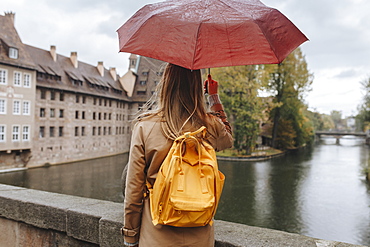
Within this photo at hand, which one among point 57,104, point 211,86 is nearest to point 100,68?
point 57,104

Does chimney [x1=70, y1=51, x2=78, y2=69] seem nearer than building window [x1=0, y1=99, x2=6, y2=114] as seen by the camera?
No

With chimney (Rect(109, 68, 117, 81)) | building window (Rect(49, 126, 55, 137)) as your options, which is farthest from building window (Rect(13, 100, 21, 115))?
chimney (Rect(109, 68, 117, 81))

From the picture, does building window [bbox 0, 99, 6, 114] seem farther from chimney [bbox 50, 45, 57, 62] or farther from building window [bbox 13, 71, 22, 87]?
chimney [bbox 50, 45, 57, 62]

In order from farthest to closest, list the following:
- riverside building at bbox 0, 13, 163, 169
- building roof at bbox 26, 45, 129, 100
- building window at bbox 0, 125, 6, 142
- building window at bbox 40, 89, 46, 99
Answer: building roof at bbox 26, 45, 129, 100 → building window at bbox 40, 89, 46, 99 → riverside building at bbox 0, 13, 163, 169 → building window at bbox 0, 125, 6, 142

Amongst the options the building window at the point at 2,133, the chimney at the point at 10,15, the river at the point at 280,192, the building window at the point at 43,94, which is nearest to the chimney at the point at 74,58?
the building window at the point at 43,94

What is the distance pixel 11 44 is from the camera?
22516mm

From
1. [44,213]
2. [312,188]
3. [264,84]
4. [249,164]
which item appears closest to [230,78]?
[264,84]

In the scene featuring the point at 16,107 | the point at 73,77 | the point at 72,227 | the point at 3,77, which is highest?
the point at 73,77

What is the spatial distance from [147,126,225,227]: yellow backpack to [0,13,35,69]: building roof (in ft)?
76.3

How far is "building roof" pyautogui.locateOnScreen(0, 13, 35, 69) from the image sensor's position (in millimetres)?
21938

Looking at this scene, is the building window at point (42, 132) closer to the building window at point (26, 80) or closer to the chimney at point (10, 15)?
the building window at point (26, 80)

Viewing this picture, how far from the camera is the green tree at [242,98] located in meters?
24.5

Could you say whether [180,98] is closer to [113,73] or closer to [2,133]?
[2,133]

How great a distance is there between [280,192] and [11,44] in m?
19.6
